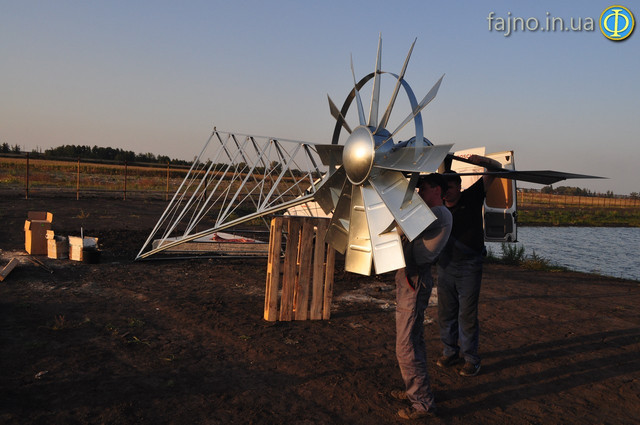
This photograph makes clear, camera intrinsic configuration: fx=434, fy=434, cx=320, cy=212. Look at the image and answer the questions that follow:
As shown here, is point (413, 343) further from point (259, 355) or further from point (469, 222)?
point (259, 355)

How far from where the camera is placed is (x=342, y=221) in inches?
188

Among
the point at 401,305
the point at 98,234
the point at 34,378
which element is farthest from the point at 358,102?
the point at 98,234

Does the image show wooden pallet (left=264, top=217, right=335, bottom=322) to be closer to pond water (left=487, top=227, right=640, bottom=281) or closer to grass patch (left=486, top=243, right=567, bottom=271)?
grass patch (left=486, top=243, right=567, bottom=271)

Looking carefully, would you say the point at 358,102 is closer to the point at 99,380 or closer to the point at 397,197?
the point at 397,197

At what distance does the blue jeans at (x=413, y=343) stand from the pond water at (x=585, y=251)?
12667 mm

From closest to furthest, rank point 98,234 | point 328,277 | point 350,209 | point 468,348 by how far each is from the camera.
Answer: point 350,209 → point 468,348 → point 328,277 → point 98,234

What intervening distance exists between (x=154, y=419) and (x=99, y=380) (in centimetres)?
111

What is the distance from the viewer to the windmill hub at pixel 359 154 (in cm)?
429

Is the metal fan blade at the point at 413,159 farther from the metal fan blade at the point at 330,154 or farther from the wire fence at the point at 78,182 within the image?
the wire fence at the point at 78,182

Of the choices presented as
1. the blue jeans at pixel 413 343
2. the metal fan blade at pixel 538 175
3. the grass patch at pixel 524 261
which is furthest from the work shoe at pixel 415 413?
the grass patch at pixel 524 261

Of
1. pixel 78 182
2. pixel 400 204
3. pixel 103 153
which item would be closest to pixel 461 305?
pixel 400 204

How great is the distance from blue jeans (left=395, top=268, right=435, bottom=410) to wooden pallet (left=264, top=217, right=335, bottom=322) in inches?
96.2

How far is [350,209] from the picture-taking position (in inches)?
184

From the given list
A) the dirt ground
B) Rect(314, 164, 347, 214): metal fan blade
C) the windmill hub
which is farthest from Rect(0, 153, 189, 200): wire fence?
the windmill hub
